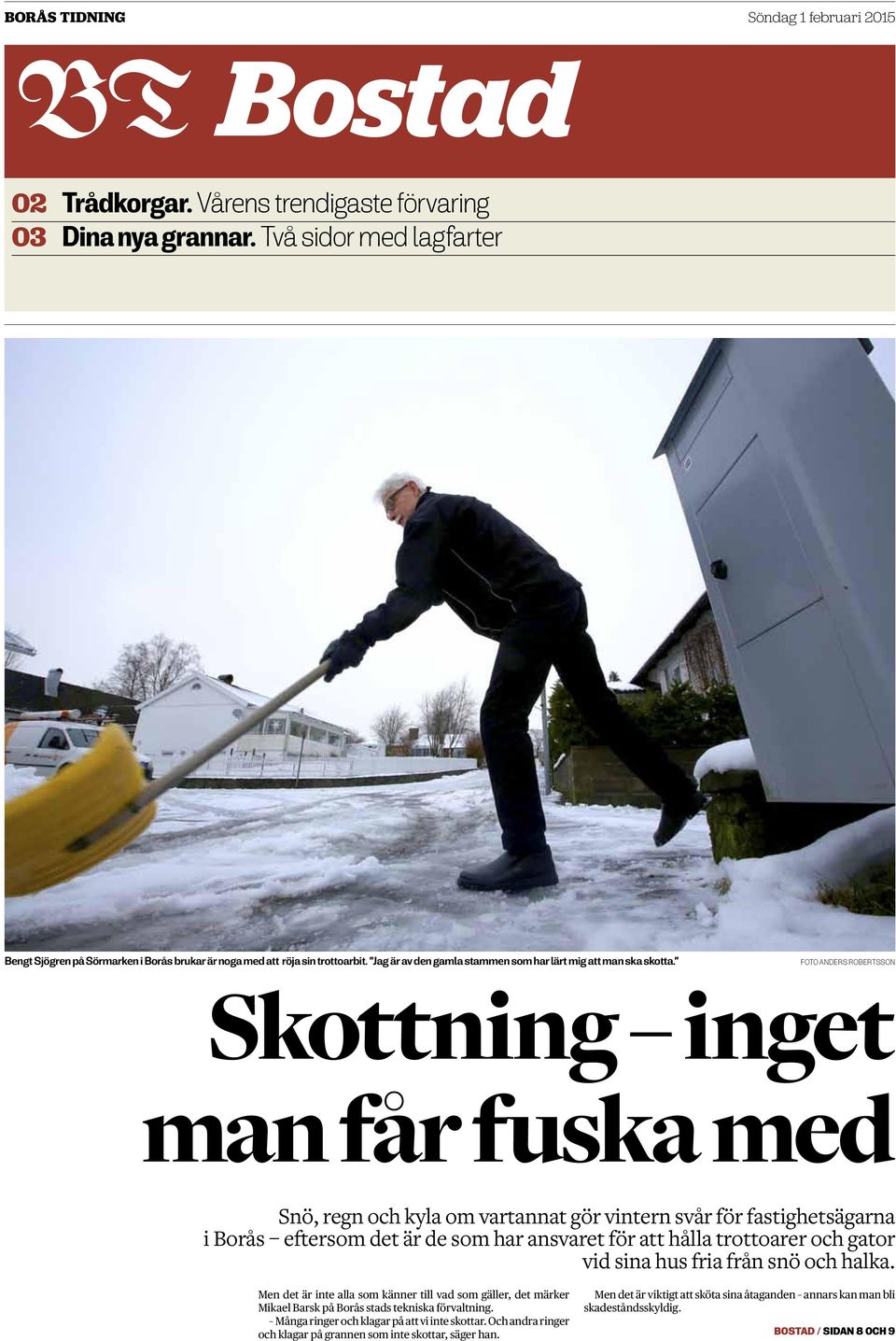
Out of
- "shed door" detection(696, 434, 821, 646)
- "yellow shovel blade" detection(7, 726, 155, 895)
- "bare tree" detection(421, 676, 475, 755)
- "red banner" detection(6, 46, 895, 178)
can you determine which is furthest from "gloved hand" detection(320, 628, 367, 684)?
"bare tree" detection(421, 676, 475, 755)

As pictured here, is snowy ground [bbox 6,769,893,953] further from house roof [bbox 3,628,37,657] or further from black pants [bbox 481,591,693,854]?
house roof [bbox 3,628,37,657]

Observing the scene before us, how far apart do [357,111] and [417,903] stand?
201cm

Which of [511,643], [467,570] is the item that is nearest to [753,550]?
[511,643]

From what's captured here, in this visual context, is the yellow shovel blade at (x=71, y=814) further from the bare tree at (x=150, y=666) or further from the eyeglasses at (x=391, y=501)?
the bare tree at (x=150, y=666)

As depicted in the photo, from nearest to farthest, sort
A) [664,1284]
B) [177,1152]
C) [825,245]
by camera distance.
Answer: [664,1284]
[177,1152]
[825,245]

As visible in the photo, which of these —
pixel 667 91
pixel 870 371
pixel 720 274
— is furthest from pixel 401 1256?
pixel 667 91

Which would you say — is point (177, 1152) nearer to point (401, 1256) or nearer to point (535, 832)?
point (401, 1256)

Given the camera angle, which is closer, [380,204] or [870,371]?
[870,371]

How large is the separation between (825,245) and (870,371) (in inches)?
22.1

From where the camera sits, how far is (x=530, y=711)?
1603 mm

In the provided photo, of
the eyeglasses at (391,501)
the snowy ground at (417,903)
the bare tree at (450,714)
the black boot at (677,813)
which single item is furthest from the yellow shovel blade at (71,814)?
the bare tree at (450,714)

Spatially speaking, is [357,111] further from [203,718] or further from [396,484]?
[203,718]

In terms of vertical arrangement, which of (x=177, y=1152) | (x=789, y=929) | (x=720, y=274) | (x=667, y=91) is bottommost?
(x=177, y=1152)

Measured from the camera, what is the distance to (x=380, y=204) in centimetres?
140
